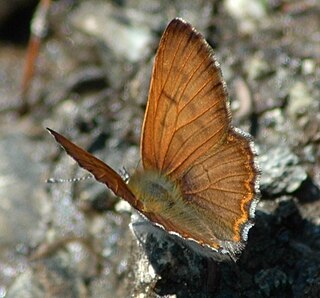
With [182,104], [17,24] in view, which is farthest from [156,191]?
[17,24]

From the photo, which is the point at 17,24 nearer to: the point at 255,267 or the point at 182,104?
the point at 182,104

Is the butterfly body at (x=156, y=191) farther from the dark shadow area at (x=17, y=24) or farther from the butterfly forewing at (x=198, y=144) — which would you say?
the dark shadow area at (x=17, y=24)

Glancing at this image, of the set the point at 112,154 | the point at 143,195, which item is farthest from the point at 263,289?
the point at 112,154

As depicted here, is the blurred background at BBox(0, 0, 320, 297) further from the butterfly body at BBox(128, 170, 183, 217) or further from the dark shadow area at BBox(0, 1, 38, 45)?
the butterfly body at BBox(128, 170, 183, 217)

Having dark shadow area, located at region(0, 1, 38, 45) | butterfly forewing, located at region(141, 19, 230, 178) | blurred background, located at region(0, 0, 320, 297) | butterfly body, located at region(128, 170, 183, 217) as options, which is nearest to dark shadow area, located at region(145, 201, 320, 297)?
blurred background, located at region(0, 0, 320, 297)

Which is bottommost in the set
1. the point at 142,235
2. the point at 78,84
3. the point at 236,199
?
the point at 236,199

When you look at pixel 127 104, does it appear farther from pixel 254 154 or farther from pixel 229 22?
pixel 254 154

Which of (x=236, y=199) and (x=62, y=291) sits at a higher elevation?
(x=62, y=291)
